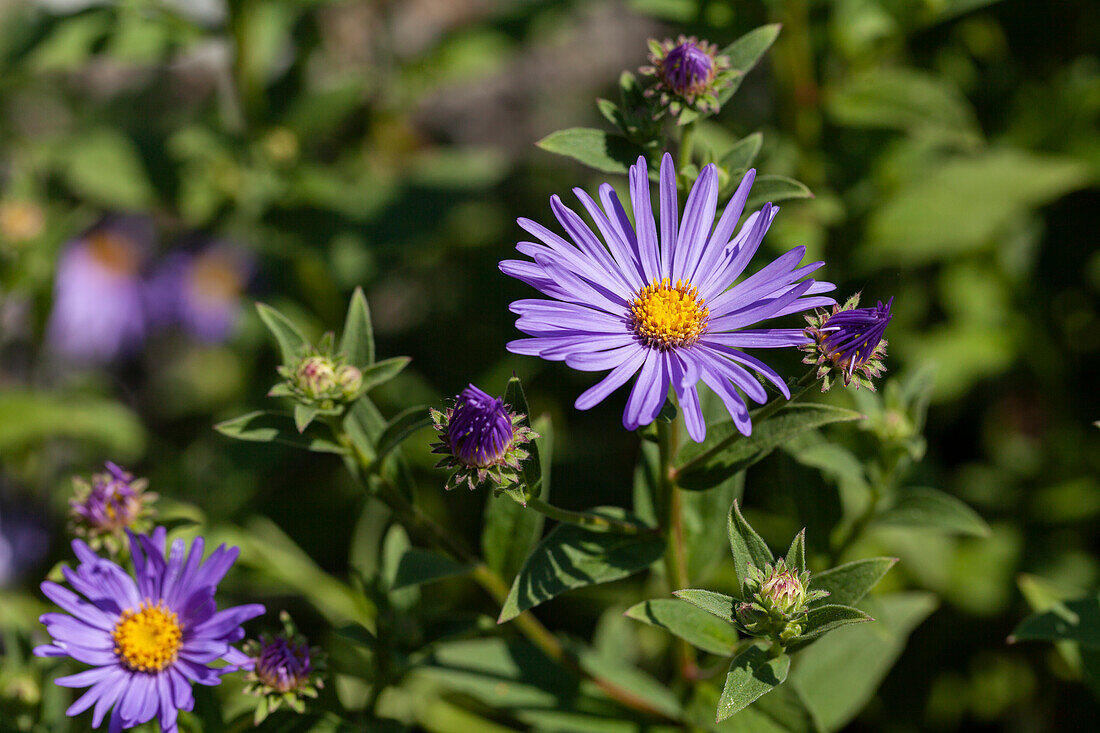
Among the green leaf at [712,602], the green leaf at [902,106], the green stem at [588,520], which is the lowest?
the green leaf at [712,602]

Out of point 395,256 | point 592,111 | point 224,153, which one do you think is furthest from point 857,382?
point 592,111

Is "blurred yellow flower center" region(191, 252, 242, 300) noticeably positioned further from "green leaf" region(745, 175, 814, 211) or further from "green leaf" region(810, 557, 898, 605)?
"green leaf" region(810, 557, 898, 605)

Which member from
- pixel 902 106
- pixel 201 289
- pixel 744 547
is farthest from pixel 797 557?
pixel 201 289

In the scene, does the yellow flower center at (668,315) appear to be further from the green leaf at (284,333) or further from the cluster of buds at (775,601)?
the green leaf at (284,333)

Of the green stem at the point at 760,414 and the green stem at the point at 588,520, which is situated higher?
Result: the green stem at the point at 760,414

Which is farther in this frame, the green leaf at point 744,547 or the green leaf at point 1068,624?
the green leaf at point 1068,624

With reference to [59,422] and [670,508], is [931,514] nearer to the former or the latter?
[670,508]

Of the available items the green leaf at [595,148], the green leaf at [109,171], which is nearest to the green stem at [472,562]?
the green leaf at [595,148]
